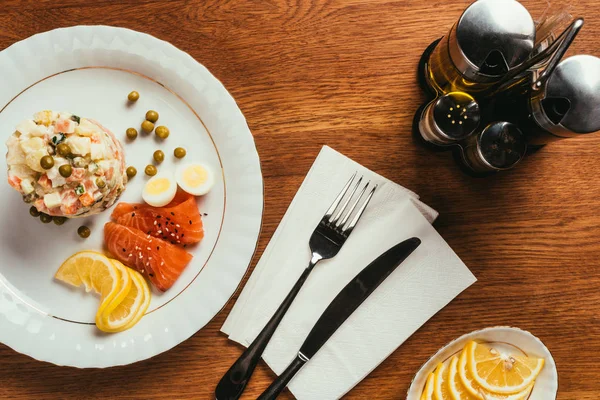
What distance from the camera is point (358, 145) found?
6.78 feet

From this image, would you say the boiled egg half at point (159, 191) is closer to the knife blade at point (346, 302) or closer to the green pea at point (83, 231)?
the green pea at point (83, 231)

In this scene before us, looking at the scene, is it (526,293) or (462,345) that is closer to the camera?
(462,345)

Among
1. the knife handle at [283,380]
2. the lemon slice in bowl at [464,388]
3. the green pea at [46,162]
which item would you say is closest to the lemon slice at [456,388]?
the lemon slice in bowl at [464,388]

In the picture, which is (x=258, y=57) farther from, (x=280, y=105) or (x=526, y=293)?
(x=526, y=293)

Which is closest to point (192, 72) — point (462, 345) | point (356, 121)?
point (356, 121)

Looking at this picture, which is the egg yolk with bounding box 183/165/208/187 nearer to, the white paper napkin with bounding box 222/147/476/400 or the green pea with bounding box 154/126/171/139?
the green pea with bounding box 154/126/171/139

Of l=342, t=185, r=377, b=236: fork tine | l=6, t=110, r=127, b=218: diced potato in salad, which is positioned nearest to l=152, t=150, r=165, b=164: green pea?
l=6, t=110, r=127, b=218: diced potato in salad

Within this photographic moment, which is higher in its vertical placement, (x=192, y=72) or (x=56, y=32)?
(x=56, y=32)

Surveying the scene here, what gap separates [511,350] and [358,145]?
40.4 inches

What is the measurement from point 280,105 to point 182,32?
20.2 inches

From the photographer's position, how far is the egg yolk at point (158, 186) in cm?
199

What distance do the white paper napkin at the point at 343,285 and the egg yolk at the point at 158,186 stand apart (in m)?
0.48

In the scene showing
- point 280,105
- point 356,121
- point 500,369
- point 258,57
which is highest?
point 258,57

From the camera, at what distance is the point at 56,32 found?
1973 millimetres
